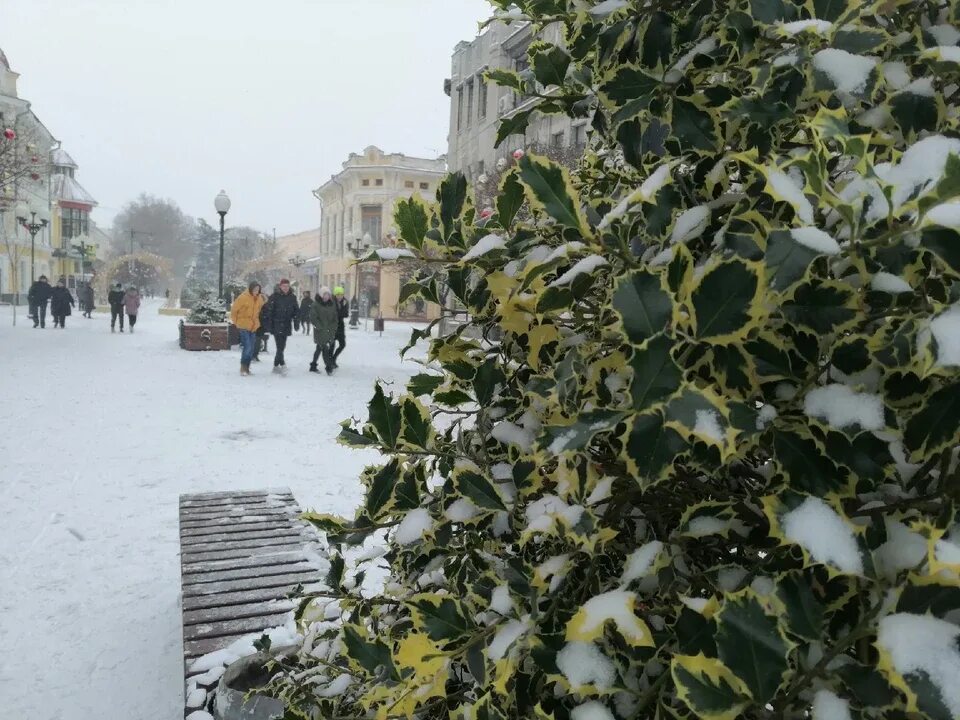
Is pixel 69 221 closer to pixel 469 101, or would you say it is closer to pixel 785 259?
pixel 469 101

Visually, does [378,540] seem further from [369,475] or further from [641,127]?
[641,127]

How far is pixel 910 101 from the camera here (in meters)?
0.84

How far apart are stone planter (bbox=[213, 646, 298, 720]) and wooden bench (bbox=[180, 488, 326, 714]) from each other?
0.18 meters

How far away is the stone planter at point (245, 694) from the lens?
218 cm

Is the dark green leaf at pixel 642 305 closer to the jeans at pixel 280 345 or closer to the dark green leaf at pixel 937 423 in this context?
the dark green leaf at pixel 937 423

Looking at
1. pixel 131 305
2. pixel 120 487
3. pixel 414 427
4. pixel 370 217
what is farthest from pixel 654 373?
pixel 370 217

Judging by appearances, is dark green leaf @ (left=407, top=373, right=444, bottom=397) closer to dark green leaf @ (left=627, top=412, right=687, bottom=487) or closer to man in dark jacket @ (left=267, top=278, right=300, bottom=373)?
dark green leaf @ (left=627, top=412, right=687, bottom=487)

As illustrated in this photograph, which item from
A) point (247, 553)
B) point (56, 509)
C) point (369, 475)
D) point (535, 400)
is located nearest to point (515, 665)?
point (535, 400)

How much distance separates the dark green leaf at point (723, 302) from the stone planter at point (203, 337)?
63.1 feet

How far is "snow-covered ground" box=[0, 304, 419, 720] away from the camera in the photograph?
3.48 meters

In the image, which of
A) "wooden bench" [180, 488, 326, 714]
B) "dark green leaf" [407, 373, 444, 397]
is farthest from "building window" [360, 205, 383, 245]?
"dark green leaf" [407, 373, 444, 397]

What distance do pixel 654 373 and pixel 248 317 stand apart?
44.4ft

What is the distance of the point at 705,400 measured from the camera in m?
0.66

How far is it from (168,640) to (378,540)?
1.44m
